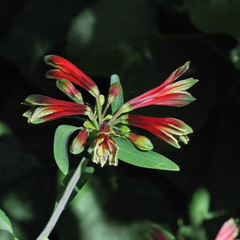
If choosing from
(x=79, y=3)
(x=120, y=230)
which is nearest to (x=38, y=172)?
(x=120, y=230)

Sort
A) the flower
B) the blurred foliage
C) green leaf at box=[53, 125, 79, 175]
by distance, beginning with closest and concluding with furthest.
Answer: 1. green leaf at box=[53, 125, 79, 175]
2. the flower
3. the blurred foliage

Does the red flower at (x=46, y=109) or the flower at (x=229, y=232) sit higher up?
the red flower at (x=46, y=109)

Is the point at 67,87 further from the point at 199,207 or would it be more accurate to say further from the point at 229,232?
the point at 199,207

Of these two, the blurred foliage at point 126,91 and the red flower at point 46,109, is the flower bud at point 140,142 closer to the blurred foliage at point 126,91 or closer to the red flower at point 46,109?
the red flower at point 46,109

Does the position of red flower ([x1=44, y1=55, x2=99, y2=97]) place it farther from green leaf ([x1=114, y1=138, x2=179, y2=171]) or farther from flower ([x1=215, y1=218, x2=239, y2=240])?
flower ([x1=215, y1=218, x2=239, y2=240])

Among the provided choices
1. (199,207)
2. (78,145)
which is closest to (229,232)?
(199,207)

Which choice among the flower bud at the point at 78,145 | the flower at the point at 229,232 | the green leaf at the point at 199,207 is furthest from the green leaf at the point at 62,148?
the green leaf at the point at 199,207

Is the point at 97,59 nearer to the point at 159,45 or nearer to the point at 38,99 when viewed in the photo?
the point at 159,45

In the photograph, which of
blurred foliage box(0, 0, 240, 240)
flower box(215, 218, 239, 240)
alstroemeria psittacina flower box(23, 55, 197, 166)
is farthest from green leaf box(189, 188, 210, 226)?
alstroemeria psittacina flower box(23, 55, 197, 166)
